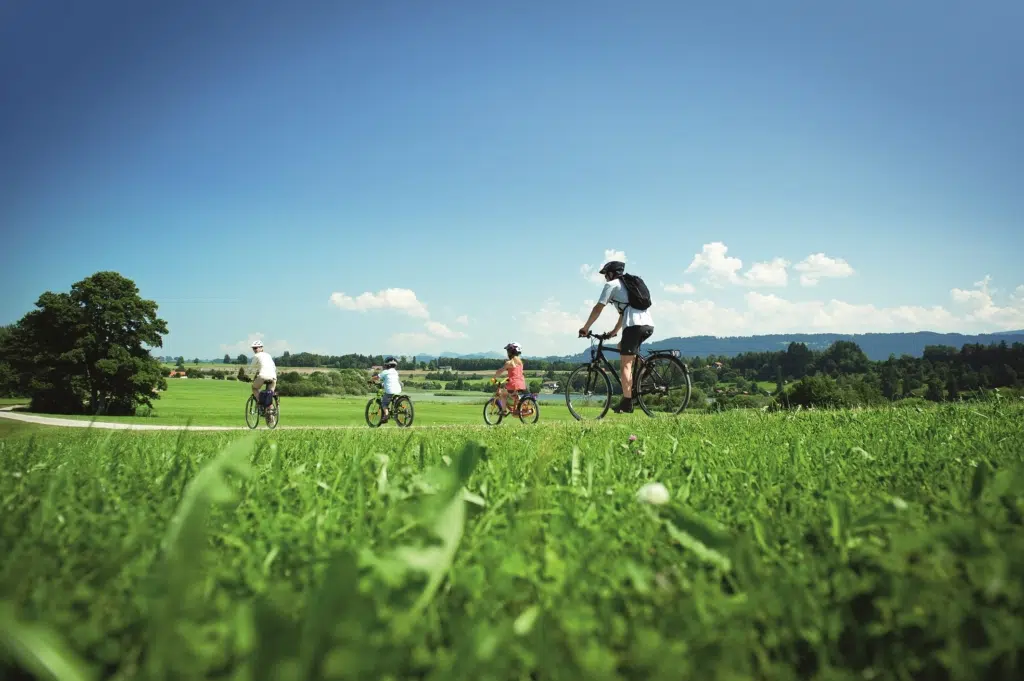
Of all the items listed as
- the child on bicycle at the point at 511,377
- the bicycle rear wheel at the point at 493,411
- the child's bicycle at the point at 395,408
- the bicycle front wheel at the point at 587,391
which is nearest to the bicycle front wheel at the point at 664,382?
the bicycle front wheel at the point at 587,391

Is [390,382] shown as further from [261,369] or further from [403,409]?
[261,369]

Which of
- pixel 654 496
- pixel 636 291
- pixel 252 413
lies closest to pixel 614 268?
pixel 636 291

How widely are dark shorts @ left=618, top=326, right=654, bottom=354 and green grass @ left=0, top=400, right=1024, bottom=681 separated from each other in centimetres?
796

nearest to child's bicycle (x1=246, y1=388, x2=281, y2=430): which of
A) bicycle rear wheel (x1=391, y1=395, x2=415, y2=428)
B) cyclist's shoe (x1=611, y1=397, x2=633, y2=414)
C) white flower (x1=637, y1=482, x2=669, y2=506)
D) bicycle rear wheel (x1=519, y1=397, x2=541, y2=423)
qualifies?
bicycle rear wheel (x1=391, y1=395, x2=415, y2=428)

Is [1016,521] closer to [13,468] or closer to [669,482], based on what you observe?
[669,482]

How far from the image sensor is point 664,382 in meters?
11.4

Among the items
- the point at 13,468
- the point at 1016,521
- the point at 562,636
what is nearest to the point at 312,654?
the point at 562,636

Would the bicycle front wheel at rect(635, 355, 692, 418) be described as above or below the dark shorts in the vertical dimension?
below

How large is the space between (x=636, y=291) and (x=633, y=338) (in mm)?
842

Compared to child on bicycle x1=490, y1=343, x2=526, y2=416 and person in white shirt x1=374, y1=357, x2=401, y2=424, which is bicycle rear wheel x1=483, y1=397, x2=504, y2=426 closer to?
child on bicycle x1=490, y1=343, x2=526, y2=416

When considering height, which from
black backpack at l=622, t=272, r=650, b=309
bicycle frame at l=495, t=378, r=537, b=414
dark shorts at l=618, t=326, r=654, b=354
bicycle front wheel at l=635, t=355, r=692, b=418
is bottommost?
bicycle frame at l=495, t=378, r=537, b=414

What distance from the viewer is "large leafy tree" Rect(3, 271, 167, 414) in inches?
1732

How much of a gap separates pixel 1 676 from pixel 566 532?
1157 millimetres

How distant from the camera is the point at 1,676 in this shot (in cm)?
93
